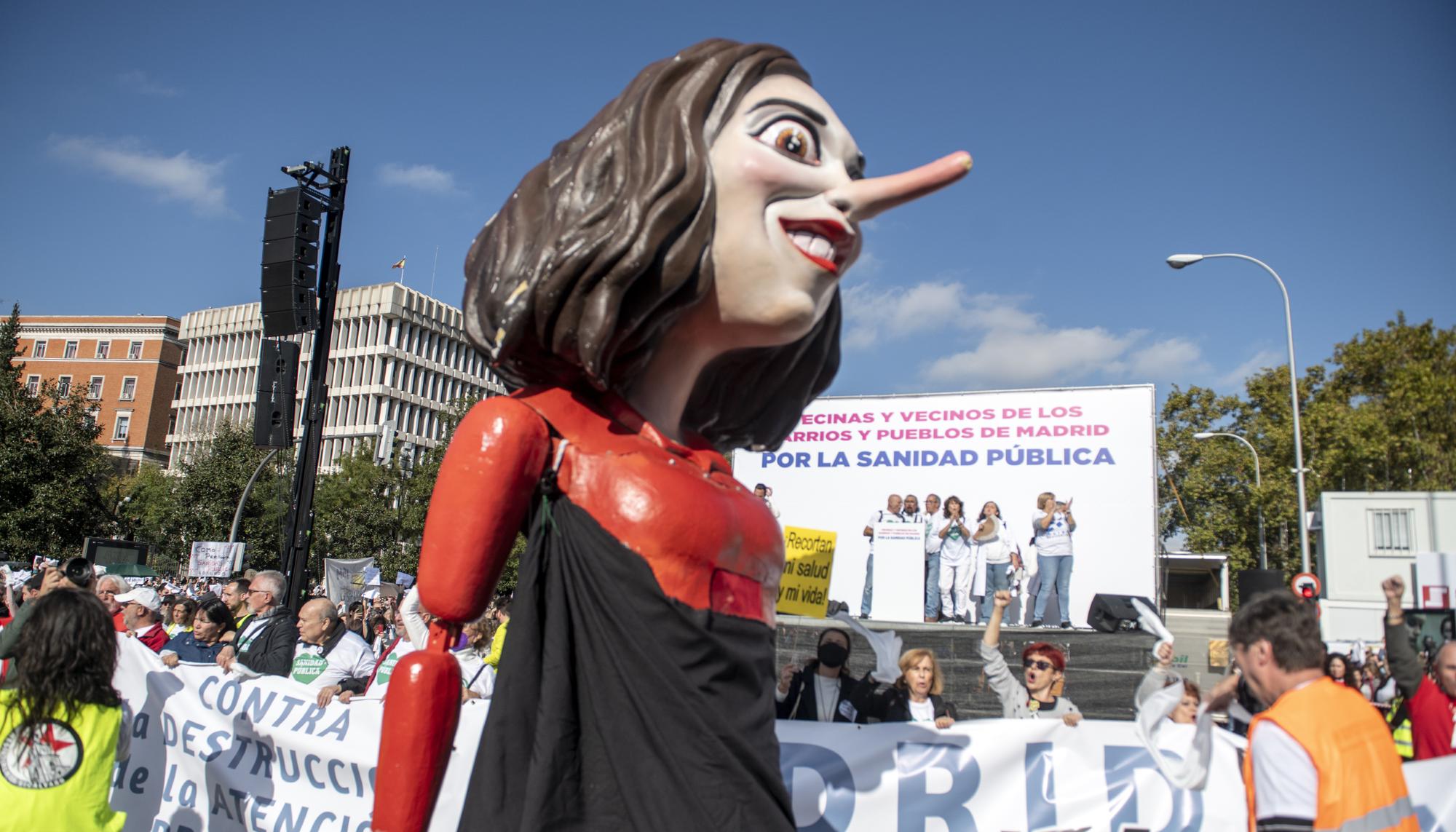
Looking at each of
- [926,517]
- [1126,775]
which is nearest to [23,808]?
[1126,775]

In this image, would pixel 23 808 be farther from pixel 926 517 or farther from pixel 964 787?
pixel 926 517

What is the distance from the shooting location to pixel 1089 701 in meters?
10.4

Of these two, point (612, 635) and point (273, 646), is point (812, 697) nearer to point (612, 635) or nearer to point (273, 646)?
point (273, 646)

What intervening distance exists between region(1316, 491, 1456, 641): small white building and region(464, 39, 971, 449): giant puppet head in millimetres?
20521

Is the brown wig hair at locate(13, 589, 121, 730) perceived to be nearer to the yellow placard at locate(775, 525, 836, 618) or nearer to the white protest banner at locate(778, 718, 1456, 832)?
the white protest banner at locate(778, 718, 1456, 832)

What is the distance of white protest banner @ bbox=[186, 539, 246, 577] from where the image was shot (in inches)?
832

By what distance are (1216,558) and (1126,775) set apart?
29950 millimetres

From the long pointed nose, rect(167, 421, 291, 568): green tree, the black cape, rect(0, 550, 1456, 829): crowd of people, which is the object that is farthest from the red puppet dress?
rect(167, 421, 291, 568): green tree

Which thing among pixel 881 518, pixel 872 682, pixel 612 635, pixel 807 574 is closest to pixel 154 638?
pixel 807 574

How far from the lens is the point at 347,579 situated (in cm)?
1948

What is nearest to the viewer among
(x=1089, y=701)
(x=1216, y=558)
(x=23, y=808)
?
(x=23, y=808)

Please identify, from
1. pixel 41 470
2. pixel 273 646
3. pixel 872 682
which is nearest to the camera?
pixel 872 682

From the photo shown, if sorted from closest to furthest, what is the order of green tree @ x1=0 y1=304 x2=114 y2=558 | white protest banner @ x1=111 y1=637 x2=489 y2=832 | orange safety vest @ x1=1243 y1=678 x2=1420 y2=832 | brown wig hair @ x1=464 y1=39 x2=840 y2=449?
1. brown wig hair @ x1=464 y1=39 x2=840 y2=449
2. orange safety vest @ x1=1243 y1=678 x2=1420 y2=832
3. white protest banner @ x1=111 y1=637 x2=489 y2=832
4. green tree @ x1=0 y1=304 x2=114 y2=558

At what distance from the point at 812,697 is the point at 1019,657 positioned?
623 centimetres
